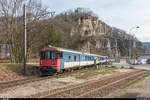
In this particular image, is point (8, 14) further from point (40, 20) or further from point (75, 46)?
Result: point (75, 46)

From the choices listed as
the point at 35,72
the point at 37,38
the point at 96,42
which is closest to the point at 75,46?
the point at 96,42

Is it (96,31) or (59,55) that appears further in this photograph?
(96,31)

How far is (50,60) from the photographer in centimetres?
1808

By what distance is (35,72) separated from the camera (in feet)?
67.0

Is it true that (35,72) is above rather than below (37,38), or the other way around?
below

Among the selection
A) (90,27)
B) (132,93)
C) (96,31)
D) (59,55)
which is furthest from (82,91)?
(96,31)

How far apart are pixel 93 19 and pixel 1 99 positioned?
5743 inches

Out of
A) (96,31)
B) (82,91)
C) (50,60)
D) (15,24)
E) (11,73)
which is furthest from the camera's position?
(96,31)

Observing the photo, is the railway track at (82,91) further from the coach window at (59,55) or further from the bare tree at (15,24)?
the bare tree at (15,24)

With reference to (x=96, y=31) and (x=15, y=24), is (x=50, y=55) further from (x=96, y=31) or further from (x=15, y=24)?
(x=96, y=31)

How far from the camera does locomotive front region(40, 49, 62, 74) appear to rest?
17922 mm

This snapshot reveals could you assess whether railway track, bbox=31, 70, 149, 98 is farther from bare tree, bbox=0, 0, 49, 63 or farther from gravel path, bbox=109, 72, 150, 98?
bare tree, bbox=0, 0, 49, 63

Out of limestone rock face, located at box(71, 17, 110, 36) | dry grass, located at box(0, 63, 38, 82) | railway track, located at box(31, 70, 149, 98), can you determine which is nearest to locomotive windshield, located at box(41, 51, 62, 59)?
dry grass, located at box(0, 63, 38, 82)

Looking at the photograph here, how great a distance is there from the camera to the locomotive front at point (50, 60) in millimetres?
17922
